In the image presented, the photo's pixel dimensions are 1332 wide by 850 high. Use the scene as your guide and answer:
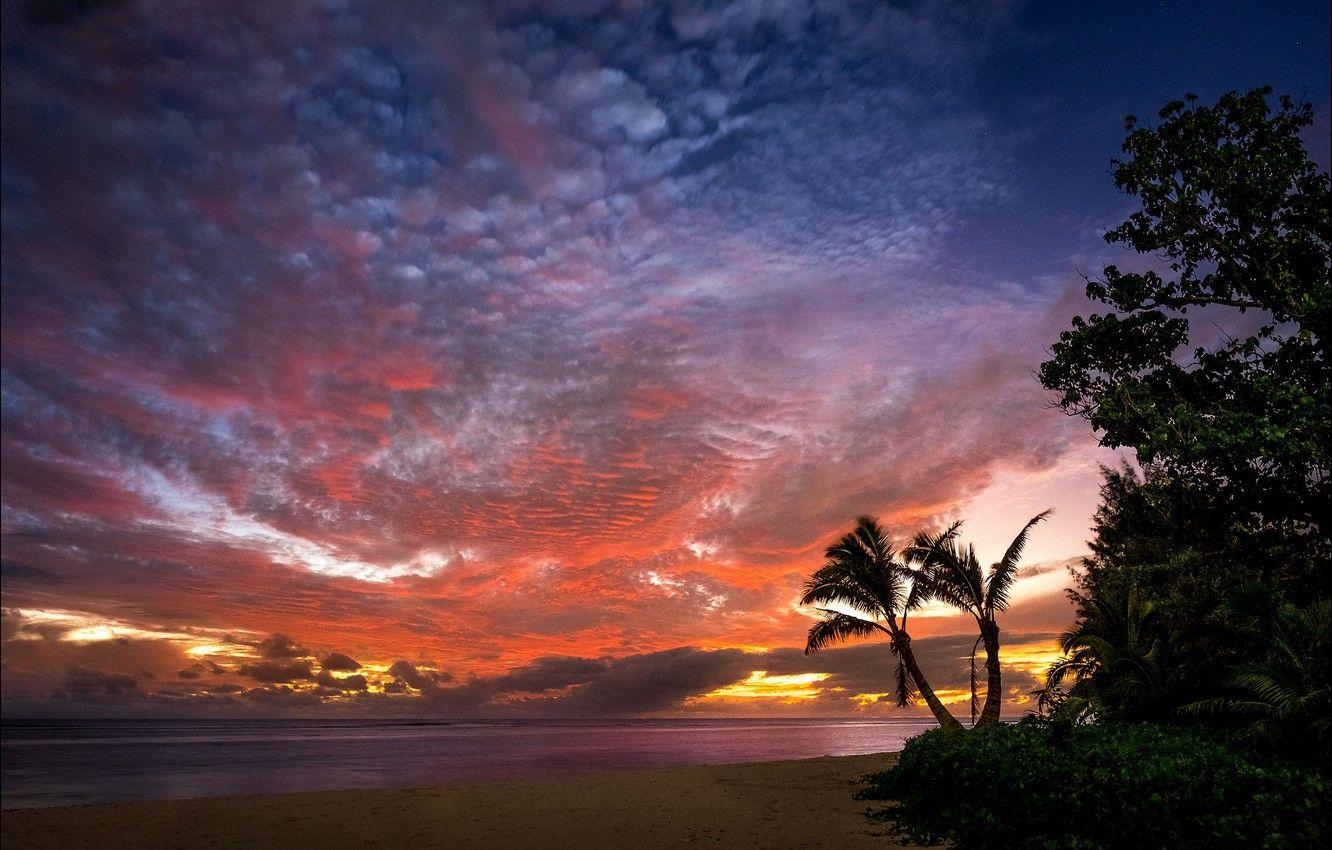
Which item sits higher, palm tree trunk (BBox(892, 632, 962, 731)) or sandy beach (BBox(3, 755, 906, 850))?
palm tree trunk (BBox(892, 632, 962, 731))

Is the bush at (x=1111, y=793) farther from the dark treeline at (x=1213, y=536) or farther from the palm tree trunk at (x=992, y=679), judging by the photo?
the palm tree trunk at (x=992, y=679)

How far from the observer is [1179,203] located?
13664 mm

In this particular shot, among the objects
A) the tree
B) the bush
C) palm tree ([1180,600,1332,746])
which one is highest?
the tree

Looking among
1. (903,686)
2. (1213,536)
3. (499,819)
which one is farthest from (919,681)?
(499,819)

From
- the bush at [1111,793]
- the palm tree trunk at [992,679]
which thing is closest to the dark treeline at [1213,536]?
the bush at [1111,793]

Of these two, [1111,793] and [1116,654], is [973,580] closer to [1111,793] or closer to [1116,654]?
[1116,654]

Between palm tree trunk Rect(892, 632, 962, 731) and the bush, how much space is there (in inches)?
339

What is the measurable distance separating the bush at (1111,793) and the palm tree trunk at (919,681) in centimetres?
861

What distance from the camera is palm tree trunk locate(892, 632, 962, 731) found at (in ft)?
72.8

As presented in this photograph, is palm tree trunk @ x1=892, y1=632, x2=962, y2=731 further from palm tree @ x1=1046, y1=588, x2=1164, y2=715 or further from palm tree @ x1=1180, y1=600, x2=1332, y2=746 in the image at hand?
palm tree @ x1=1180, y1=600, x2=1332, y2=746

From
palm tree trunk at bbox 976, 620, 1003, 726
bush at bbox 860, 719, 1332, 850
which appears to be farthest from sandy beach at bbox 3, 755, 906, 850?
palm tree trunk at bbox 976, 620, 1003, 726

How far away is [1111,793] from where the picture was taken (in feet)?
30.0

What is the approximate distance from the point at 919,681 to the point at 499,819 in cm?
1539

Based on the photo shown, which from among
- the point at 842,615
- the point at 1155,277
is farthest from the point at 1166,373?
the point at 842,615
